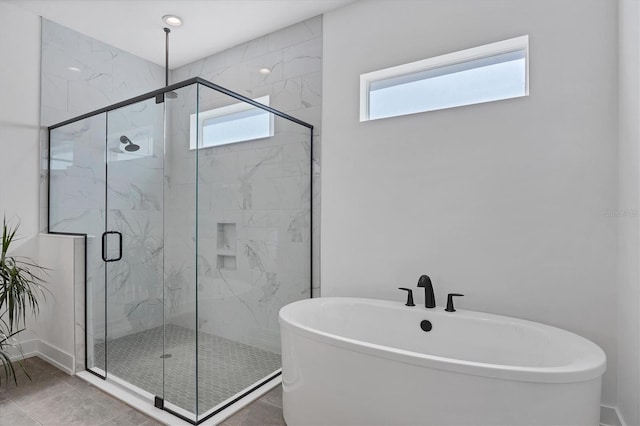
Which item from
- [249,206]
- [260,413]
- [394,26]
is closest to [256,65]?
[394,26]

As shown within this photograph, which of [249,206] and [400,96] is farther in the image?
[400,96]

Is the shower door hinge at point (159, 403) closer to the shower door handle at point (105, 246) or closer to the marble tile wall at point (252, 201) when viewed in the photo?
the marble tile wall at point (252, 201)

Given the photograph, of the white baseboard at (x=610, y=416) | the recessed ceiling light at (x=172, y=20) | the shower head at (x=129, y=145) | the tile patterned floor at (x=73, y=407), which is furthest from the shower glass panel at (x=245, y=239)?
the white baseboard at (x=610, y=416)

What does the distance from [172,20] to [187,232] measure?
2005 mm

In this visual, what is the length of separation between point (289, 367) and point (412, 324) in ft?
2.64

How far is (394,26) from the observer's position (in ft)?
8.16

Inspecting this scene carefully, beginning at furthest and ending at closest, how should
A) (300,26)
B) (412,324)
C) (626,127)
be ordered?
1. (300,26)
2. (412,324)
3. (626,127)

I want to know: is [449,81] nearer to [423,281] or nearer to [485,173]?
[485,173]

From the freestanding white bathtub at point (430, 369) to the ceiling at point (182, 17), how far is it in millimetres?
2253

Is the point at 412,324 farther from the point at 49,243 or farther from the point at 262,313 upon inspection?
the point at 49,243

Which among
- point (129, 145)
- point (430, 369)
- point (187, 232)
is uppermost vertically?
point (129, 145)

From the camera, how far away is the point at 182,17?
2846mm

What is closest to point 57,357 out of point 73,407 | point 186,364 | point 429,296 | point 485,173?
point 73,407

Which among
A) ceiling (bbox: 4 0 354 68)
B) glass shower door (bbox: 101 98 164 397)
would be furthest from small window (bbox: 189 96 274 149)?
ceiling (bbox: 4 0 354 68)
